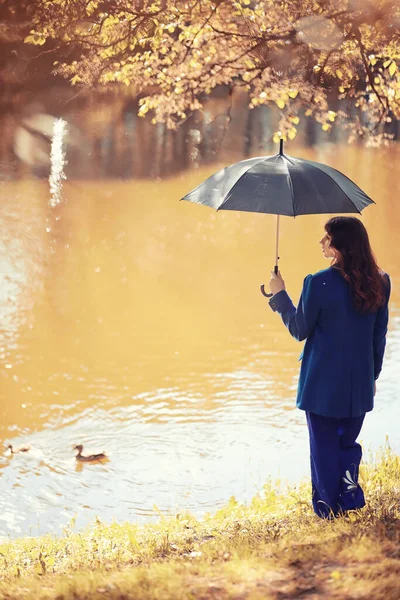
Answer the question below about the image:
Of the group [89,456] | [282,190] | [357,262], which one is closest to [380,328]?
[357,262]

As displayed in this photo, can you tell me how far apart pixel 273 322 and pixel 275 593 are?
9.70m

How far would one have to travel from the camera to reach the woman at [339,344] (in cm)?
386

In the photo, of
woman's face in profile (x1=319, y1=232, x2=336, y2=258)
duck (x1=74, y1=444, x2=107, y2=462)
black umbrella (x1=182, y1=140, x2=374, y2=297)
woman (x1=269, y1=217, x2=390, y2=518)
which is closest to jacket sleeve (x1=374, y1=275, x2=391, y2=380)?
woman (x1=269, y1=217, x2=390, y2=518)

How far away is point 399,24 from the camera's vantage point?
606cm

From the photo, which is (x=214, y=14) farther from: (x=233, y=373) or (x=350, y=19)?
(x=233, y=373)

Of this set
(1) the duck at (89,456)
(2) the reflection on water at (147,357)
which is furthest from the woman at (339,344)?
(1) the duck at (89,456)

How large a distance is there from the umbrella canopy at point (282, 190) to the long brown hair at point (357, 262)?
37 centimetres

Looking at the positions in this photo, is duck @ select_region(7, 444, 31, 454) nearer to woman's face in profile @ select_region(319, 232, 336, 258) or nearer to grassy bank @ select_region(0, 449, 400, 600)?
grassy bank @ select_region(0, 449, 400, 600)

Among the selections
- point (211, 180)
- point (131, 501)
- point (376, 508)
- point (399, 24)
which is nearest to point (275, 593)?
point (376, 508)

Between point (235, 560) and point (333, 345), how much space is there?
115 centimetres

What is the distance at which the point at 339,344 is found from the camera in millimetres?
3910

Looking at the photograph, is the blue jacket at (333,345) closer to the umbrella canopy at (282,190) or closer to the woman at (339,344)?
the woman at (339,344)

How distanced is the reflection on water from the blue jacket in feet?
10.2

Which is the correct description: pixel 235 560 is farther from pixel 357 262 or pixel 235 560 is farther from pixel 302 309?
pixel 357 262
